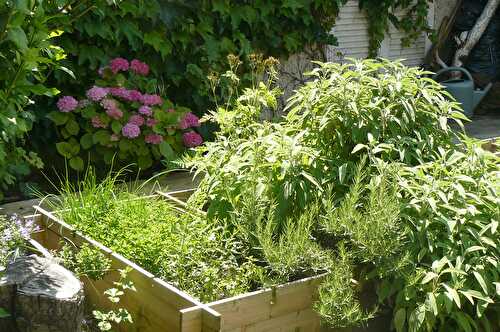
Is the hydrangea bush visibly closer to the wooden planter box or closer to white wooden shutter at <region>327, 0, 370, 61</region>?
the wooden planter box

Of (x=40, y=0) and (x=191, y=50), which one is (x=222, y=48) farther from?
(x=40, y=0)

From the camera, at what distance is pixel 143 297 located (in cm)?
311

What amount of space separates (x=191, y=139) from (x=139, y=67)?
66 centimetres

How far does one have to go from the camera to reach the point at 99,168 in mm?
5523

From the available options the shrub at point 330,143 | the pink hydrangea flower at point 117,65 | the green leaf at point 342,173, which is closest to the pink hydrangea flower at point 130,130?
the pink hydrangea flower at point 117,65

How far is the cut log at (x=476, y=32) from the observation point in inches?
346

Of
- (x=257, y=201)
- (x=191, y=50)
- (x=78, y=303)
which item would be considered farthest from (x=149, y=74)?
(x=78, y=303)

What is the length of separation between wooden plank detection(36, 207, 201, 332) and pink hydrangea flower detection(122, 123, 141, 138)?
160 centimetres

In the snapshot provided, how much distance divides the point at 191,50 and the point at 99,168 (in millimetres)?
1193

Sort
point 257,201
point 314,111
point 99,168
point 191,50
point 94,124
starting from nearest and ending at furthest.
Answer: point 257,201, point 314,111, point 94,124, point 99,168, point 191,50

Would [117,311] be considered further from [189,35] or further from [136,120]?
[189,35]

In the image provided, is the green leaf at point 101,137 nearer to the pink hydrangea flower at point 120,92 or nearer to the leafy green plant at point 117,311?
the pink hydrangea flower at point 120,92

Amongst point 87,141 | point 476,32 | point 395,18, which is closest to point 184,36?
point 87,141

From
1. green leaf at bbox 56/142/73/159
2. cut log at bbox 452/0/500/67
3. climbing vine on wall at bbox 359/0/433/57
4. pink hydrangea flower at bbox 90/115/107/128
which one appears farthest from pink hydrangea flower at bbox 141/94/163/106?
cut log at bbox 452/0/500/67
